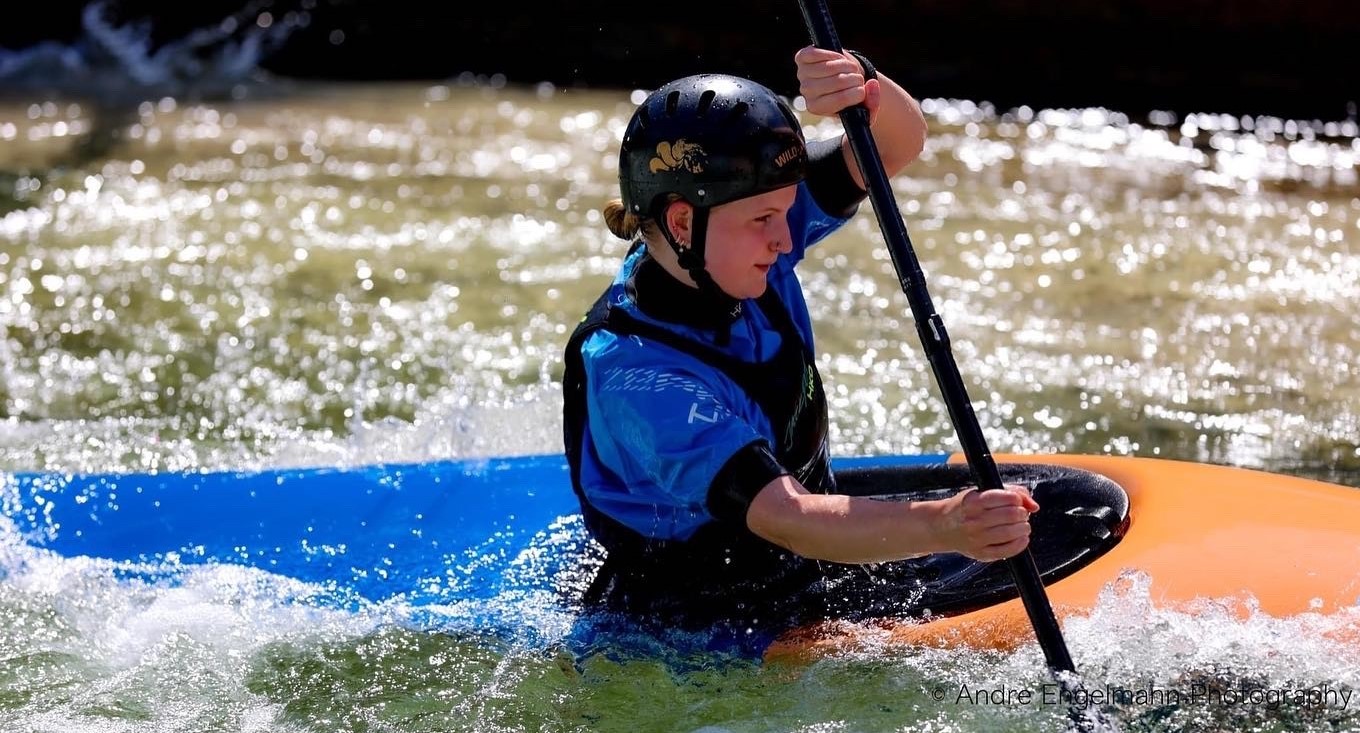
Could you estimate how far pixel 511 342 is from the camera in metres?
4.90

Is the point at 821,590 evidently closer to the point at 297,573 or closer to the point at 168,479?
the point at 297,573

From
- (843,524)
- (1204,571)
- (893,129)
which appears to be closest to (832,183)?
(893,129)

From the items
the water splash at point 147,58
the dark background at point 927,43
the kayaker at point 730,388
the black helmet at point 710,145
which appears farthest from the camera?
the water splash at point 147,58

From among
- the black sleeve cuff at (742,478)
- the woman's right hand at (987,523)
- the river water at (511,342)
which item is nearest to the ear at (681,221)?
the black sleeve cuff at (742,478)

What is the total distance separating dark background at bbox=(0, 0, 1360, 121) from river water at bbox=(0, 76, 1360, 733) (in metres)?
0.43

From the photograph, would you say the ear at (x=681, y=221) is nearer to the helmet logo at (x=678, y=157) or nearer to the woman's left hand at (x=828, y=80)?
the helmet logo at (x=678, y=157)

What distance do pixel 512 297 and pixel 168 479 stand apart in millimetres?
1970

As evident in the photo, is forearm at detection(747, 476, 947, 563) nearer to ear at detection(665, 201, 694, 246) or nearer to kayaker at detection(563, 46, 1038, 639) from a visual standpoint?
kayaker at detection(563, 46, 1038, 639)

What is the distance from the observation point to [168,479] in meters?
3.51

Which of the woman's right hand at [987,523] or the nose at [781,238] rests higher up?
the nose at [781,238]

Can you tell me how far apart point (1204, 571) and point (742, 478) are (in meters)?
0.83

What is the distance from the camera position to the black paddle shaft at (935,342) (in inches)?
89.1

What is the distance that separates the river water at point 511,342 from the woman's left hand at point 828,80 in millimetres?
874

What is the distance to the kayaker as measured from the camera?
2193 millimetres
